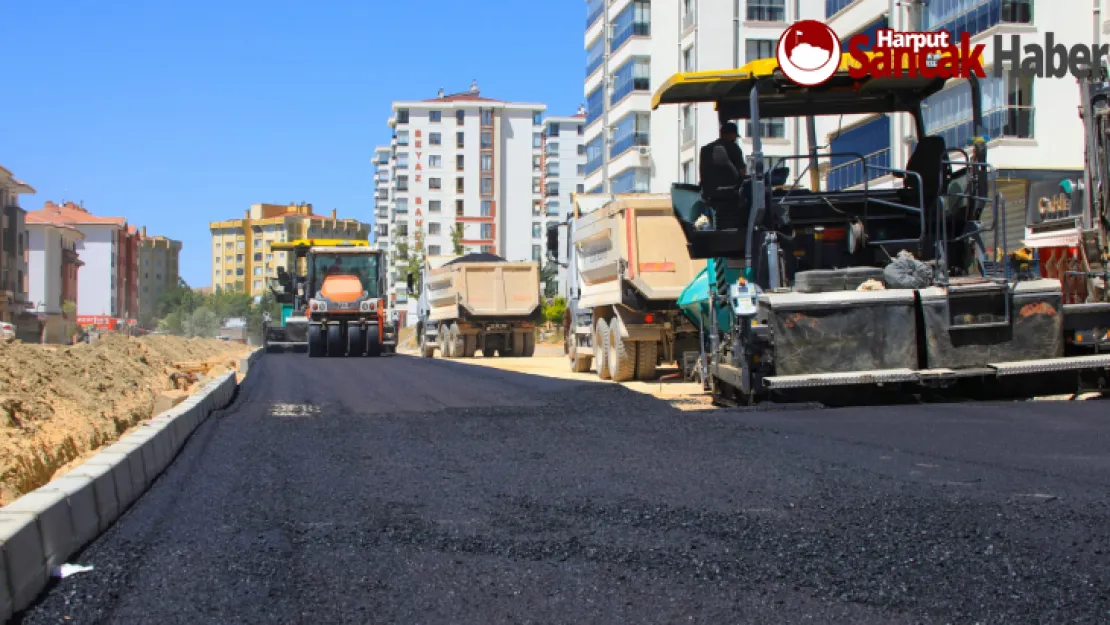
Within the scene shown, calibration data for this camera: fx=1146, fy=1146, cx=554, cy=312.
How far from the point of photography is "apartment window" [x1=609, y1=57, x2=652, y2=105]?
51.2 m

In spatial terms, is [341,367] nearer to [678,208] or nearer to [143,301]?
[678,208]

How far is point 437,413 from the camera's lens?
1144 centimetres

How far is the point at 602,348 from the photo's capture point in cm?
1783

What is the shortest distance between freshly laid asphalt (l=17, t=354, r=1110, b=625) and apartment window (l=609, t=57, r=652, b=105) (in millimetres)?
43024

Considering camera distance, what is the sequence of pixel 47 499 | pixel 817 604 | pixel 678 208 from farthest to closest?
pixel 678 208 < pixel 47 499 < pixel 817 604

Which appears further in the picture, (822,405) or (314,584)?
(822,405)

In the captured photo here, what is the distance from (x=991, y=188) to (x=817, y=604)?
24.4 ft

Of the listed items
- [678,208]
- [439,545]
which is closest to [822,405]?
[678,208]


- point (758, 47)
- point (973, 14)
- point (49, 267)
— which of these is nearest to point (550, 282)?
point (758, 47)

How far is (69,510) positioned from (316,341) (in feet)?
85.1

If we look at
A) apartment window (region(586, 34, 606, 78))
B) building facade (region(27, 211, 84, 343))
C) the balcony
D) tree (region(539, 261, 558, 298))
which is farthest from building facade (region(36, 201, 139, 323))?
the balcony

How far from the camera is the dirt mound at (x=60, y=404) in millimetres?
7805

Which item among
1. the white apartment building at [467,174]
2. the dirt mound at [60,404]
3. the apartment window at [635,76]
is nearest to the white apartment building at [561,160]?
the white apartment building at [467,174]

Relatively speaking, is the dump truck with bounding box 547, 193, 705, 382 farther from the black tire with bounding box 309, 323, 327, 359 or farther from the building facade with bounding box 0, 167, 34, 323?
the building facade with bounding box 0, 167, 34, 323
